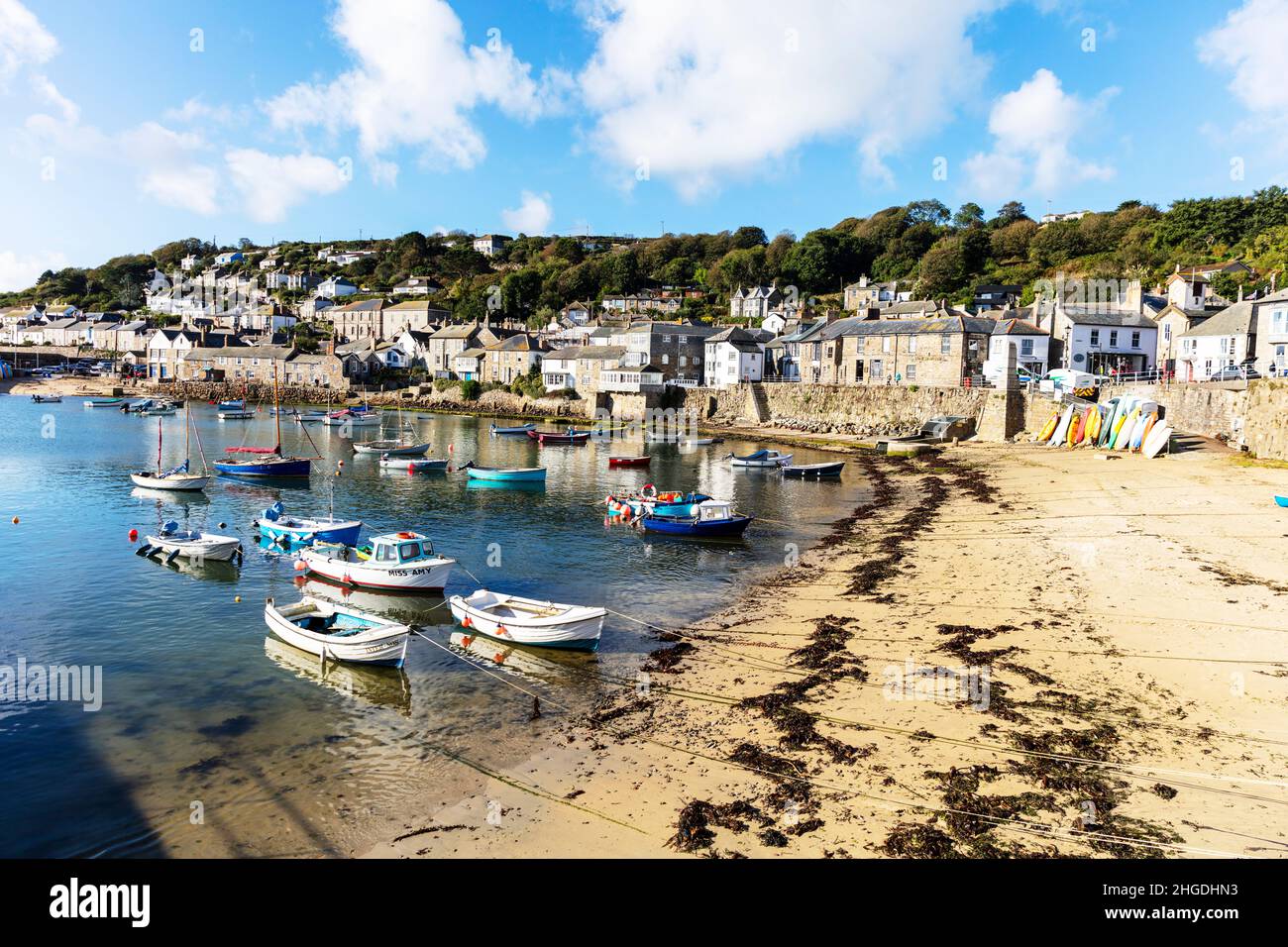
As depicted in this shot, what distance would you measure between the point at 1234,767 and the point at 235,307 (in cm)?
18518

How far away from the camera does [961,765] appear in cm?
1216

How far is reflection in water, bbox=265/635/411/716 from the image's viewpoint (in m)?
16.5

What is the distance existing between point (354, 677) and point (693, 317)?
108 m

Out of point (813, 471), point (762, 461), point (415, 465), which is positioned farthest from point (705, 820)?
point (762, 461)

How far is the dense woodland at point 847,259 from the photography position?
314 ft

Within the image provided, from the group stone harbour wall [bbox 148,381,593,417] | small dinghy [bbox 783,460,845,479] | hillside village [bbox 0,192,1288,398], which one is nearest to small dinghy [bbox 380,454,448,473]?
small dinghy [bbox 783,460,845,479]

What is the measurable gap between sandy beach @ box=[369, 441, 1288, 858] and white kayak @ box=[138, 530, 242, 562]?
14764mm

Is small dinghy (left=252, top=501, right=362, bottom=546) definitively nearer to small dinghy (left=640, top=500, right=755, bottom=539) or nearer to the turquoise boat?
small dinghy (left=640, top=500, right=755, bottom=539)

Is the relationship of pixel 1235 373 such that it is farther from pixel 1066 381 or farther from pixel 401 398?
pixel 401 398

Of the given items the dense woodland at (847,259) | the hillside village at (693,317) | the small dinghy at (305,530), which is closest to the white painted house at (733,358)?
the hillside village at (693,317)

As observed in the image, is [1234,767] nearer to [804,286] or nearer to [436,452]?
[436,452]

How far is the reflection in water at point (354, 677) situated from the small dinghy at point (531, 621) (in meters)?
2.51

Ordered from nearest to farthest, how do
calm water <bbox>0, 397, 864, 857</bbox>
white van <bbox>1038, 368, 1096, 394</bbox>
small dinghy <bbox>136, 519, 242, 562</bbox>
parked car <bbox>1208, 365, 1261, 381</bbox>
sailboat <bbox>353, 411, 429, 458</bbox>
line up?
calm water <bbox>0, 397, 864, 857</bbox>
small dinghy <bbox>136, 519, 242, 562</bbox>
parked car <bbox>1208, 365, 1261, 381</bbox>
sailboat <bbox>353, 411, 429, 458</bbox>
white van <bbox>1038, 368, 1096, 394</bbox>

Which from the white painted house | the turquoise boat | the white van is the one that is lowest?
the turquoise boat
